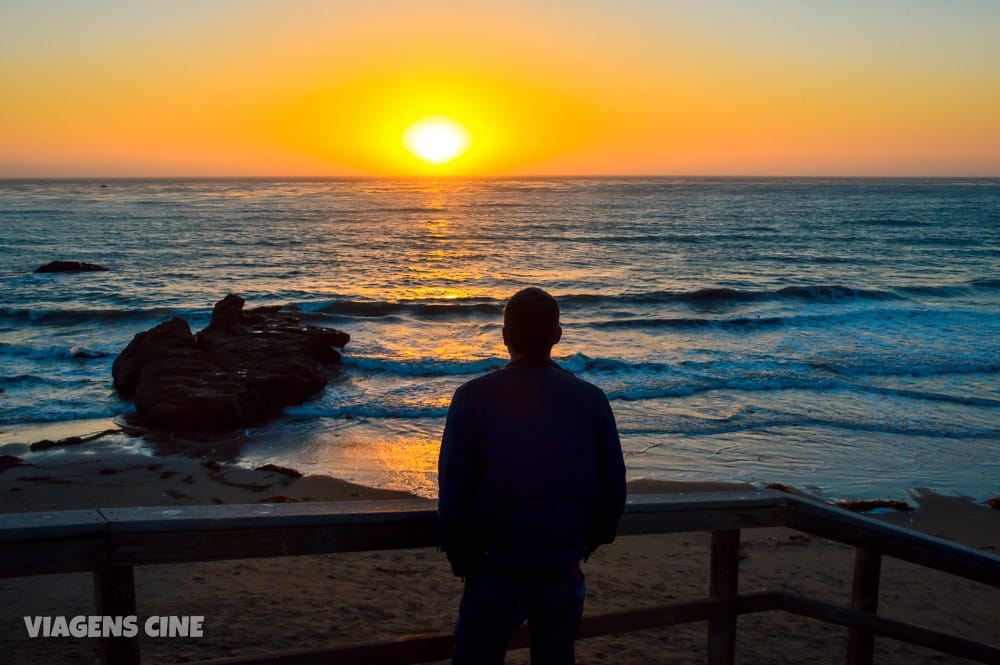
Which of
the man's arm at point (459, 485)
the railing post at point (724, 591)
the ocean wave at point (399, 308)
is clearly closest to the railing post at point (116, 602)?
the man's arm at point (459, 485)

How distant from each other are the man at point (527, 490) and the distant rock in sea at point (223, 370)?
976cm

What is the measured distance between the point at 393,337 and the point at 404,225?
35.7 meters

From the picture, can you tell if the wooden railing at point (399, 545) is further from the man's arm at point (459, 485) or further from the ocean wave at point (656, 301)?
the ocean wave at point (656, 301)

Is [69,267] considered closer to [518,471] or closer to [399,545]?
[399,545]

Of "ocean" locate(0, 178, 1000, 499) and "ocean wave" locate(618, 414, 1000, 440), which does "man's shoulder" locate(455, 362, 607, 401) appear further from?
"ocean wave" locate(618, 414, 1000, 440)

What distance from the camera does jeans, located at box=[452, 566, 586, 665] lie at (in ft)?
7.57

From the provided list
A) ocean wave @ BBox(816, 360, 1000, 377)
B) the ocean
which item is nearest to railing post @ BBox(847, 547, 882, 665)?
the ocean

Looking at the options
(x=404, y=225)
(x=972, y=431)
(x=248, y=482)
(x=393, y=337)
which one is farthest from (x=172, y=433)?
(x=404, y=225)

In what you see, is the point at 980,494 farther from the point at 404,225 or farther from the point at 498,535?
the point at 404,225

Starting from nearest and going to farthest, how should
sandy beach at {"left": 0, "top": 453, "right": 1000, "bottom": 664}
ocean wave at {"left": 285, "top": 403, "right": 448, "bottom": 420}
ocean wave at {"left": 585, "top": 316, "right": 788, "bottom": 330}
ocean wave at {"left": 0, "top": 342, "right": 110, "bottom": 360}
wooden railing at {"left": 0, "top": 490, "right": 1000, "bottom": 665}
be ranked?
wooden railing at {"left": 0, "top": 490, "right": 1000, "bottom": 665} < sandy beach at {"left": 0, "top": 453, "right": 1000, "bottom": 664} < ocean wave at {"left": 285, "top": 403, "right": 448, "bottom": 420} < ocean wave at {"left": 0, "top": 342, "right": 110, "bottom": 360} < ocean wave at {"left": 585, "top": 316, "right": 788, "bottom": 330}

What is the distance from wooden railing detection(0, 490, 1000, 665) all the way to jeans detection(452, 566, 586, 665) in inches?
7.3

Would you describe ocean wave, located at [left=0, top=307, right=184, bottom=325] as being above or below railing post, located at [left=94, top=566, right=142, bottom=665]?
below

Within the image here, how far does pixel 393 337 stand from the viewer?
765 inches

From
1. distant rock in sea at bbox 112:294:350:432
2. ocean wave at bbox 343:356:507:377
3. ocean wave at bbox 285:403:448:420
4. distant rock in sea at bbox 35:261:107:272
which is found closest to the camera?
distant rock in sea at bbox 112:294:350:432
